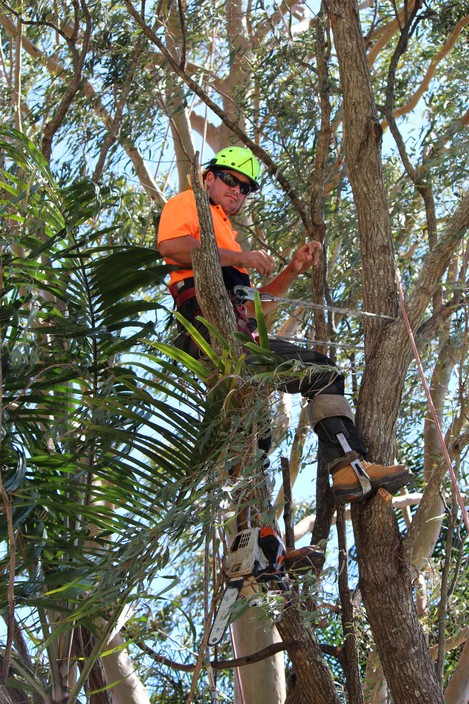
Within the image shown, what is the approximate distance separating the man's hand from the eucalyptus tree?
192 millimetres

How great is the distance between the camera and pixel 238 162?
13.6ft

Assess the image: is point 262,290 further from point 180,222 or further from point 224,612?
point 224,612

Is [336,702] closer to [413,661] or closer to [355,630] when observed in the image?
[413,661]

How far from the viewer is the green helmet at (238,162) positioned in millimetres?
4148

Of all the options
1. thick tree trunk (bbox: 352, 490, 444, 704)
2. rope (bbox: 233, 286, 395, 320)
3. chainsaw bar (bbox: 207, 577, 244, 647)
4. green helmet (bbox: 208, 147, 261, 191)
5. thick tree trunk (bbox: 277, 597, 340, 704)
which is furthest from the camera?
green helmet (bbox: 208, 147, 261, 191)

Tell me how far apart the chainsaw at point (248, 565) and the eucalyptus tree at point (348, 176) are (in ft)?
0.54

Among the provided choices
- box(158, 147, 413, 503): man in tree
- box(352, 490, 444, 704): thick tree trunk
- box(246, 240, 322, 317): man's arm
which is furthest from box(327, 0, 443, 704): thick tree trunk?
box(246, 240, 322, 317): man's arm

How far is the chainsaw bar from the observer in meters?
2.96

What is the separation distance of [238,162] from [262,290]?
1.75 feet

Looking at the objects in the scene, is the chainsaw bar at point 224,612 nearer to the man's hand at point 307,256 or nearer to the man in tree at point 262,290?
the man in tree at point 262,290

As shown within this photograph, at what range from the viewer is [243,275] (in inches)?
161

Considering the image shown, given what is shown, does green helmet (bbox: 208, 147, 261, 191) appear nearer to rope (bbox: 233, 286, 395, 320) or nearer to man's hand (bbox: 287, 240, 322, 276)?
man's hand (bbox: 287, 240, 322, 276)

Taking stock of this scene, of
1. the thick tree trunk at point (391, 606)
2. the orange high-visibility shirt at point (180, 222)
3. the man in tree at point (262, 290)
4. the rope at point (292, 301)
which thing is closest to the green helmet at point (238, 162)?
the man in tree at point (262, 290)

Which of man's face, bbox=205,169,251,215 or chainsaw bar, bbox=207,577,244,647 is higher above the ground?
man's face, bbox=205,169,251,215
